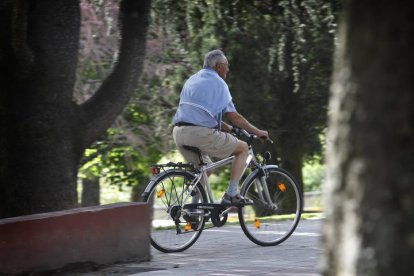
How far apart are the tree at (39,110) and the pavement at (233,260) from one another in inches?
46.2

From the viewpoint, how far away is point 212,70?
8.69m

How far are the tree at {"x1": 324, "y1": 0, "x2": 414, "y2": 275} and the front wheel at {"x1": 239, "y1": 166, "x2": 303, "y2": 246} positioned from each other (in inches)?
233

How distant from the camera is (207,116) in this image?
336 inches

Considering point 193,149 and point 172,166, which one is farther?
point 193,149

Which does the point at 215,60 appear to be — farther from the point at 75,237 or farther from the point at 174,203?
the point at 75,237

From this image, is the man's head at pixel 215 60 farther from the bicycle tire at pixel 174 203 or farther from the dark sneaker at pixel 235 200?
the dark sneaker at pixel 235 200

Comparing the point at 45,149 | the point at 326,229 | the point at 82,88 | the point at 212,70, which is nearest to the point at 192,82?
the point at 212,70

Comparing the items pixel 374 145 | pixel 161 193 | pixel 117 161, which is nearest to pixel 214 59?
pixel 161 193

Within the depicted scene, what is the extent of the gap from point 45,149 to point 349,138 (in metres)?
5.87

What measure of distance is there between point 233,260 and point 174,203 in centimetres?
98

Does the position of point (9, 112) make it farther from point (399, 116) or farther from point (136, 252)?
point (399, 116)

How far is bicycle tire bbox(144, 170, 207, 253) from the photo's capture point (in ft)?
28.0

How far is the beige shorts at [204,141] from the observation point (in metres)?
8.52

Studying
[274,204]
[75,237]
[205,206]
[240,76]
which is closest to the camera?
[75,237]
